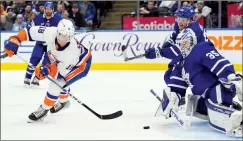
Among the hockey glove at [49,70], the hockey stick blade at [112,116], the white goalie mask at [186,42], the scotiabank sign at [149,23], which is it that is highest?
the white goalie mask at [186,42]

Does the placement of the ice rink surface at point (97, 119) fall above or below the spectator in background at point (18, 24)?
below

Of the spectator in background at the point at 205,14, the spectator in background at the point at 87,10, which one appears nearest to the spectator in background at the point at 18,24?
the spectator in background at the point at 87,10

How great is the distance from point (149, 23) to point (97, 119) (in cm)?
399

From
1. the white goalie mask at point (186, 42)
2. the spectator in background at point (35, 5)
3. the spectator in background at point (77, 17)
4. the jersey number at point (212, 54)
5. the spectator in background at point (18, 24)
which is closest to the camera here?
the jersey number at point (212, 54)

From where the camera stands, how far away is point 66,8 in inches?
332

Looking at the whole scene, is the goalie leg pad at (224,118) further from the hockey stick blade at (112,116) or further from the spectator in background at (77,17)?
the spectator in background at (77,17)

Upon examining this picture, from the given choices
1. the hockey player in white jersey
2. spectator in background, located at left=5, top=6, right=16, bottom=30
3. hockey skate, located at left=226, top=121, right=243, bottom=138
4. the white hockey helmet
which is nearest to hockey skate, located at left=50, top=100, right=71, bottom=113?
the hockey player in white jersey

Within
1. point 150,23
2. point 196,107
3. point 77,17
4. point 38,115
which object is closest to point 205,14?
point 150,23

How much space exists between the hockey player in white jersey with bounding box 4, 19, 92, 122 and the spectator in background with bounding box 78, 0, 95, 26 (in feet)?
13.8

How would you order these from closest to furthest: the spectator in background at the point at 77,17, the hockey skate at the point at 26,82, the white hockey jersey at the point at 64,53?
1. the white hockey jersey at the point at 64,53
2. the hockey skate at the point at 26,82
3. the spectator in background at the point at 77,17

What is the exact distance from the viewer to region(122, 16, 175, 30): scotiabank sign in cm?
786

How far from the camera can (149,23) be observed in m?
7.92

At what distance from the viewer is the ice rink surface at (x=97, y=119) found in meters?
3.57

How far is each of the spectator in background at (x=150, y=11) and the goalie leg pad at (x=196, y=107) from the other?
4.29 metres
